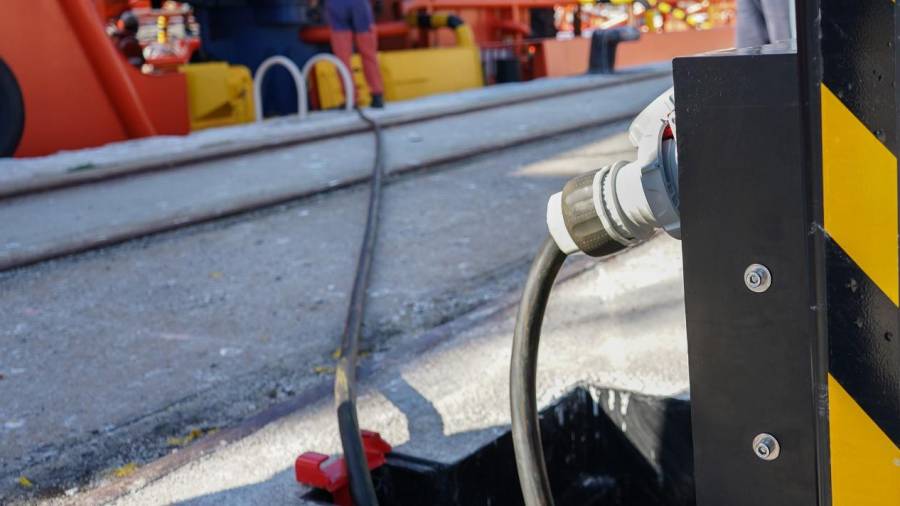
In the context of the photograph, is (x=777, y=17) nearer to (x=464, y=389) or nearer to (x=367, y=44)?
(x=464, y=389)

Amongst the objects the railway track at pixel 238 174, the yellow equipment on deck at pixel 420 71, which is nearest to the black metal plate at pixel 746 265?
the railway track at pixel 238 174

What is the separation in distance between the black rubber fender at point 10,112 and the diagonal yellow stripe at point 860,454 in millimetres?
7829

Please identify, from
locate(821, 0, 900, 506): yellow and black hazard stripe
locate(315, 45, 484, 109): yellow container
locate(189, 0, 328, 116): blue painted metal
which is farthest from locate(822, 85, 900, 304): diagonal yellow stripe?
locate(189, 0, 328, 116): blue painted metal

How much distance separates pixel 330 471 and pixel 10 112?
269 inches

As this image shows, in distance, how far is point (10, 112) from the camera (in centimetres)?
803

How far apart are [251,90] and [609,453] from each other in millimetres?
9396

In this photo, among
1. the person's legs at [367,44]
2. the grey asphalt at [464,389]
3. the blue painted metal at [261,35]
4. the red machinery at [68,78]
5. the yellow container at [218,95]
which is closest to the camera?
the grey asphalt at [464,389]

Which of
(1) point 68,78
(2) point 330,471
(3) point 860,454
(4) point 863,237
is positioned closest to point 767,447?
(3) point 860,454

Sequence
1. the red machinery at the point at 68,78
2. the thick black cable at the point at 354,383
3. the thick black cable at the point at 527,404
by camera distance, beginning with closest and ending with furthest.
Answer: the thick black cable at the point at 527,404
the thick black cable at the point at 354,383
the red machinery at the point at 68,78

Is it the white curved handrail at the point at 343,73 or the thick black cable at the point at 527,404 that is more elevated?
the thick black cable at the point at 527,404

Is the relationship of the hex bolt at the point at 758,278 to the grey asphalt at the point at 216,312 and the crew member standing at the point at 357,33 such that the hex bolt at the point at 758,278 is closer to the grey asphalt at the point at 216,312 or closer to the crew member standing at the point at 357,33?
the grey asphalt at the point at 216,312

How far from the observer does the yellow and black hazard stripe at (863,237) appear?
3.18 ft

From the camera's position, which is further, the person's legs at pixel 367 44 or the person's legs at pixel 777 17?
the person's legs at pixel 367 44

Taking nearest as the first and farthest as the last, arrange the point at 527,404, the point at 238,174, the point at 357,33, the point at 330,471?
1. the point at 527,404
2. the point at 330,471
3. the point at 238,174
4. the point at 357,33
